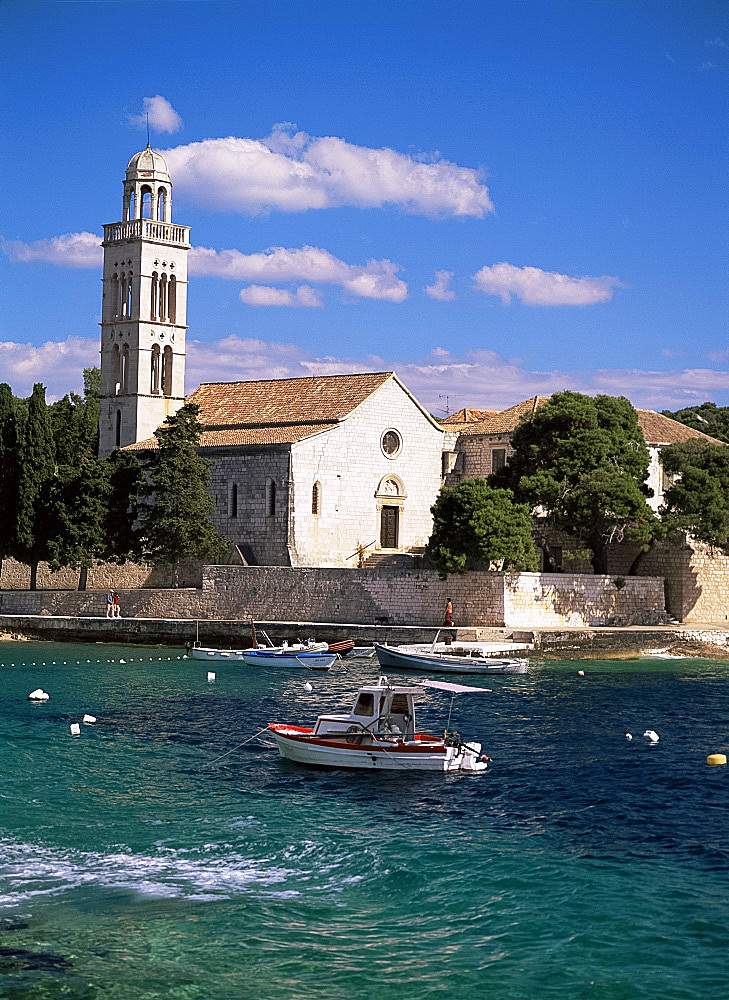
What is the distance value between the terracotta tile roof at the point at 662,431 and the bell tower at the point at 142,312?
72.7 feet

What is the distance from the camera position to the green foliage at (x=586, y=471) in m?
45.5

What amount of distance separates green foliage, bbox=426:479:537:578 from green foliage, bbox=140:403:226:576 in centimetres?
1023

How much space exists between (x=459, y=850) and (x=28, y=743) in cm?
1173

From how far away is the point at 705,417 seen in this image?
9125 cm

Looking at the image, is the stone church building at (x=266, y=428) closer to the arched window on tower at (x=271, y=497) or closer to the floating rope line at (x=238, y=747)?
the arched window on tower at (x=271, y=497)

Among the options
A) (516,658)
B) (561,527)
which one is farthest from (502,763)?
(561,527)

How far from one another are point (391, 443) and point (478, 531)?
11.8 metres

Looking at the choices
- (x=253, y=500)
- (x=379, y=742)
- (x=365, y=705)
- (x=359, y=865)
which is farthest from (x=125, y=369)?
(x=359, y=865)

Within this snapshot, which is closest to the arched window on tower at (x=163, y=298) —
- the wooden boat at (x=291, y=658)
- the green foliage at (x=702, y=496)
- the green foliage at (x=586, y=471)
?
the green foliage at (x=586, y=471)

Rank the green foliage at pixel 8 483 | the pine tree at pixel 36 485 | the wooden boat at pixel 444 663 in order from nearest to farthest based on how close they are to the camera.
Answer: the wooden boat at pixel 444 663, the pine tree at pixel 36 485, the green foliage at pixel 8 483

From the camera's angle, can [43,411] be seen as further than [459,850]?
Yes

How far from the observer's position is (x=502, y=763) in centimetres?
2381

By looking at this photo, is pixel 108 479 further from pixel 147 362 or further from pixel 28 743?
pixel 28 743

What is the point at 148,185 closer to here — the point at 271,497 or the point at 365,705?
the point at 271,497
